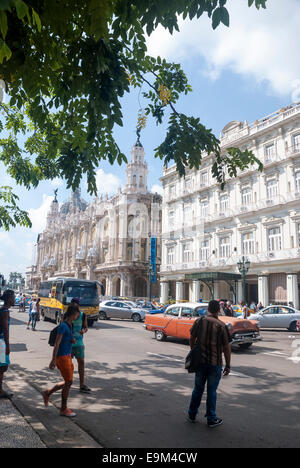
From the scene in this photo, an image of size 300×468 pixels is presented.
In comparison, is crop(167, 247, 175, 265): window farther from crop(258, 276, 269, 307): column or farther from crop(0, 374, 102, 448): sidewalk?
crop(0, 374, 102, 448): sidewalk

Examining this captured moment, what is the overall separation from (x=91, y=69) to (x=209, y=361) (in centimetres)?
432

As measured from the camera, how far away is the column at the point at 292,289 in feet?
86.8

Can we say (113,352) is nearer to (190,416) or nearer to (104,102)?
(190,416)

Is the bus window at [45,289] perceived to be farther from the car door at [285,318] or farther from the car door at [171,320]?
the car door at [285,318]

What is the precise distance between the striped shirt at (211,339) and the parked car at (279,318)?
16.2 meters

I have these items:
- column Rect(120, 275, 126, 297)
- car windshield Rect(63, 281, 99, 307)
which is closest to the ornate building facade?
column Rect(120, 275, 126, 297)

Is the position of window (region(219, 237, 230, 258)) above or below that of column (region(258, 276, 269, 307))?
above

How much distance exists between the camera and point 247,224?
31062 mm

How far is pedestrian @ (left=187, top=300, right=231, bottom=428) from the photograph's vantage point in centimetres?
476

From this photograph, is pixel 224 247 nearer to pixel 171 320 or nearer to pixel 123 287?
pixel 171 320

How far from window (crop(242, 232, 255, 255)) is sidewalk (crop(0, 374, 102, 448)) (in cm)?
2718

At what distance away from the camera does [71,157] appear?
237 inches

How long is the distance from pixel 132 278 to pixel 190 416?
48440 mm
